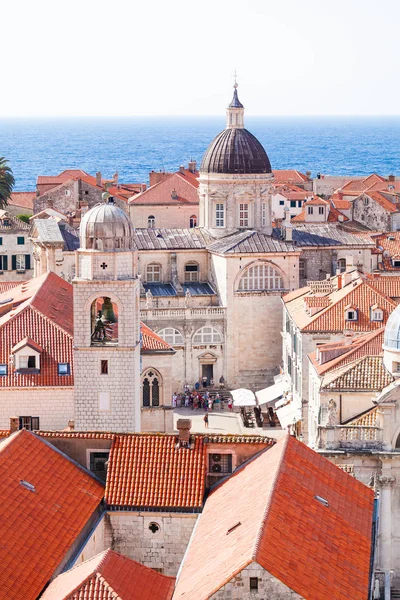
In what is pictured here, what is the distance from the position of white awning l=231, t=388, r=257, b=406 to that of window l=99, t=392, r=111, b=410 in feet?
80.7

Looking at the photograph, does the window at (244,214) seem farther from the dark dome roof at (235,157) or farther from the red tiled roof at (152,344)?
the red tiled roof at (152,344)

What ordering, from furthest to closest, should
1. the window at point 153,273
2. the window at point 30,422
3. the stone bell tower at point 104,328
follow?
the window at point 153,273
the window at point 30,422
the stone bell tower at point 104,328

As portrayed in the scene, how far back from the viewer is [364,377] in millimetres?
53625

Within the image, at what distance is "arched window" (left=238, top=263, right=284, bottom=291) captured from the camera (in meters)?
80.7

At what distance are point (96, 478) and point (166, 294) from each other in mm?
40427

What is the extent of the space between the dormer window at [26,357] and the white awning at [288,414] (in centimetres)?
1649

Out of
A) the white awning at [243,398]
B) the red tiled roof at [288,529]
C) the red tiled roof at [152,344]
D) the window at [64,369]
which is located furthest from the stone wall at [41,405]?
the white awning at [243,398]

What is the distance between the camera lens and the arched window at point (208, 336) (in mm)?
80062

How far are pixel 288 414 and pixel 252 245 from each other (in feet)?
46.1

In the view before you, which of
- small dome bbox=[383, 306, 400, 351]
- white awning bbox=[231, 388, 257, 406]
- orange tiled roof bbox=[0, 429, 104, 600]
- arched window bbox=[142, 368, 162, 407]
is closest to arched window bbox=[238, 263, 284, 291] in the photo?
white awning bbox=[231, 388, 257, 406]

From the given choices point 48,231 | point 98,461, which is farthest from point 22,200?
point 98,461

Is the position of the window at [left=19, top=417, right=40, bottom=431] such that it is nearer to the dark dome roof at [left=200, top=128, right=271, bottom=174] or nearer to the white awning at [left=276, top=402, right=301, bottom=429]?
the white awning at [left=276, top=402, right=301, bottom=429]

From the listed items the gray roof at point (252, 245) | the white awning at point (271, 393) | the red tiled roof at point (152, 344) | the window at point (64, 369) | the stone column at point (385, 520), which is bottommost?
the white awning at point (271, 393)

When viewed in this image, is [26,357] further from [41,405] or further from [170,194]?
[170,194]
